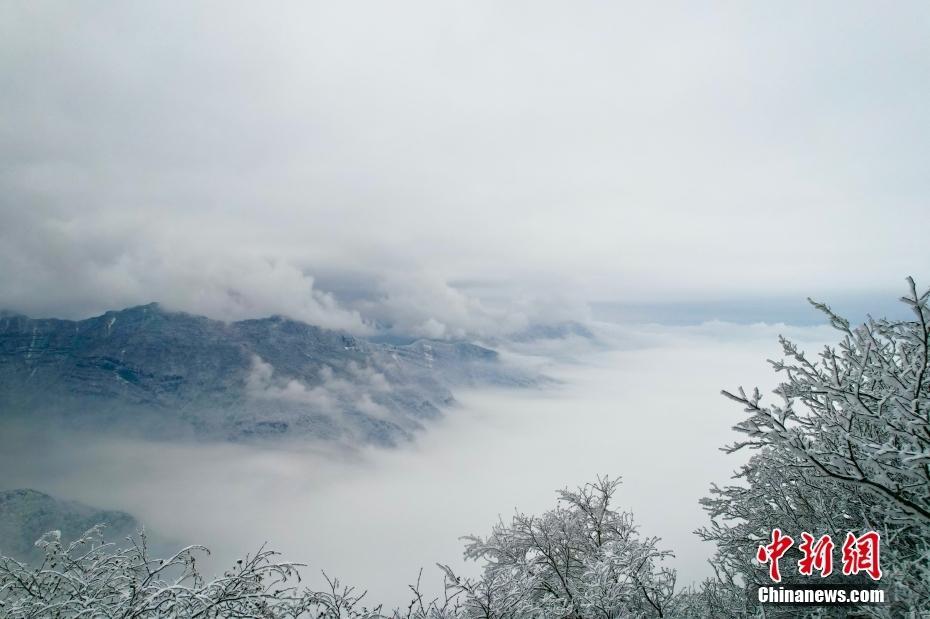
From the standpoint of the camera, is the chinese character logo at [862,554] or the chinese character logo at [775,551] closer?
the chinese character logo at [862,554]

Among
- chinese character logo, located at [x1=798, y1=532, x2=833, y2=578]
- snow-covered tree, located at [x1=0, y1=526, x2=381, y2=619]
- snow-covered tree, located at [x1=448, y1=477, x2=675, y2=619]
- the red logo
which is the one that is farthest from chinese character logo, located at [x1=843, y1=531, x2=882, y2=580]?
snow-covered tree, located at [x1=0, y1=526, x2=381, y2=619]

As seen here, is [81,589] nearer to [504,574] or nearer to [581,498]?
[504,574]

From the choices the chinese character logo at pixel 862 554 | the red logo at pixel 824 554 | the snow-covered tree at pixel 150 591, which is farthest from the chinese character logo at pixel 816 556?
the snow-covered tree at pixel 150 591

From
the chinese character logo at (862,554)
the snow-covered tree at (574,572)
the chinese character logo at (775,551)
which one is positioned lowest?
the snow-covered tree at (574,572)

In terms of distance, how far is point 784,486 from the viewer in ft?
44.2

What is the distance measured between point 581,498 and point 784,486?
29.4 ft

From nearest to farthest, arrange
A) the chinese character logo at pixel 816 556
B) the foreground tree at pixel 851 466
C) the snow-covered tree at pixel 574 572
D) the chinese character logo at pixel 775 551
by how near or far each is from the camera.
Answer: the foreground tree at pixel 851 466 < the chinese character logo at pixel 816 556 < the chinese character logo at pixel 775 551 < the snow-covered tree at pixel 574 572

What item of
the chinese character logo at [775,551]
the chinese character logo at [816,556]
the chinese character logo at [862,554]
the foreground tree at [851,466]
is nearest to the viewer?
the foreground tree at [851,466]

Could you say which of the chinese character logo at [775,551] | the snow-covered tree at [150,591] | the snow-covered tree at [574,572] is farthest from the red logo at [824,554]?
the snow-covered tree at [150,591]

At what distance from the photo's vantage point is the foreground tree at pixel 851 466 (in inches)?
273

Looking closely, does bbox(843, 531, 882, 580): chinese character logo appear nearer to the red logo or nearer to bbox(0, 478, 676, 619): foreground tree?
the red logo

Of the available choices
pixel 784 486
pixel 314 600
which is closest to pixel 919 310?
pixel 784 486

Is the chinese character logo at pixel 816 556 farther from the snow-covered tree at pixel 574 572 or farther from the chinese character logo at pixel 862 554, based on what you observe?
the snow-covered tree at pixel 574 572

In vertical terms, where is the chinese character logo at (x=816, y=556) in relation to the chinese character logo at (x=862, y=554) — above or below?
below
